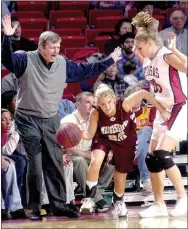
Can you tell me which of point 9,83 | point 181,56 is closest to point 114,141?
point 181,56

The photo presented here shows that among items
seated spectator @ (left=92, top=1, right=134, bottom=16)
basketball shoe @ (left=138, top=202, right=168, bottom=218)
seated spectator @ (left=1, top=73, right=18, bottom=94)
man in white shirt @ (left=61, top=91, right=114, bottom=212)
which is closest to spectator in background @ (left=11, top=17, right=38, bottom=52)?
seated spectator @ (left=1, top=73, right=18, bottom=94)

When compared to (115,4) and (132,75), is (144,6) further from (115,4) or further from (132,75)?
(132,75)

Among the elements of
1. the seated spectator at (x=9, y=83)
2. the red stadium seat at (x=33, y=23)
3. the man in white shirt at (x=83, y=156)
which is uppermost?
the red stadium seat at (x=33, y=23)

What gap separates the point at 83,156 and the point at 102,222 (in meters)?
1.04

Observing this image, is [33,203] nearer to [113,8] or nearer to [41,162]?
[41,162]

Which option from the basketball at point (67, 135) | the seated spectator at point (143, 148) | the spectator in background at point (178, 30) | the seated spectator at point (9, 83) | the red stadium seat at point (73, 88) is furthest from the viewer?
the red stadium seat at point (73, 88)

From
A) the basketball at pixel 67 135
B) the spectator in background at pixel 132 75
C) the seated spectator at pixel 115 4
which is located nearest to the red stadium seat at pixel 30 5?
the seated spectator at pixel 115 4

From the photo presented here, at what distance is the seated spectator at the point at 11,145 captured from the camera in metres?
6.09

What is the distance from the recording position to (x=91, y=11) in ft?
30.3

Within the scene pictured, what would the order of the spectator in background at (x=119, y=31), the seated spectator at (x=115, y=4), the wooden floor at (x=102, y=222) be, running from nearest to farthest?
the wooden floor at (x=102, y=222) < the spectator in background at (x=119, y=31) < the seated spectator at (x=115, y=4)

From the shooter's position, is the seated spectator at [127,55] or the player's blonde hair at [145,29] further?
the seated spectator at [127,55]

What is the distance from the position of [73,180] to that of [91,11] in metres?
3.50

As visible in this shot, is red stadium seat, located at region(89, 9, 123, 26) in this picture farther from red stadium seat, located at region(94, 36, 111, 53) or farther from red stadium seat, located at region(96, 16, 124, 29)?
red stadium seat, located at region(94, 36, 111, 53)

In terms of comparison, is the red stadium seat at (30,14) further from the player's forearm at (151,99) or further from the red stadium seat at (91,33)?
the player's forearm at (151,99)
